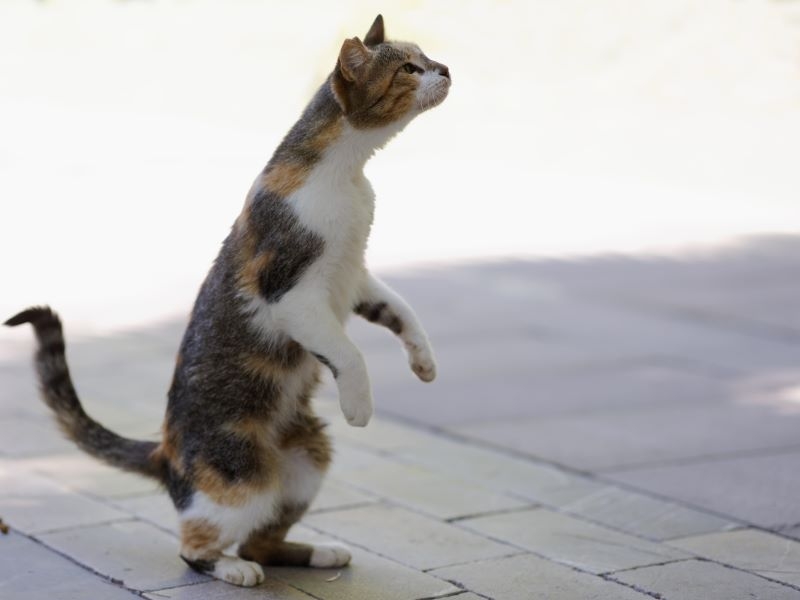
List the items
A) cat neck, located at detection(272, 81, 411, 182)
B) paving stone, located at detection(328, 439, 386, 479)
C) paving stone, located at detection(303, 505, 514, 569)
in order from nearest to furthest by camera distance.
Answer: cat neck, located at detection(272, 81, 411, 182), paving stone, located at detection(303, 505, 514, 569), paving stone, located at detection(328, 439, 386, 479)

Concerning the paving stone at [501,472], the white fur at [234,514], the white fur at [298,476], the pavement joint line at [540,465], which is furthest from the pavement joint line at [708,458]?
the white fur at [234,514]

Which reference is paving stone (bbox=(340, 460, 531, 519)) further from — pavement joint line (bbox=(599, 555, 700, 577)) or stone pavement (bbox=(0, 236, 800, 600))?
pavement joint line (bbox=(599, 555, 700, 577))

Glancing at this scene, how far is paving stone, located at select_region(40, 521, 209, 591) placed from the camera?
15.2 feet

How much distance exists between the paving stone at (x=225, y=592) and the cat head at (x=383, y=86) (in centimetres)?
164

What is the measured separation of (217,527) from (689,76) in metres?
18.3

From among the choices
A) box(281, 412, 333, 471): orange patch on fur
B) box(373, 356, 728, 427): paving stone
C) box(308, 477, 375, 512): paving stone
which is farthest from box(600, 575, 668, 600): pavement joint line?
box(373, 356, 728, 427): paving stone

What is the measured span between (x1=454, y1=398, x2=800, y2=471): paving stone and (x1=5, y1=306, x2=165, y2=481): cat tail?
2.26m

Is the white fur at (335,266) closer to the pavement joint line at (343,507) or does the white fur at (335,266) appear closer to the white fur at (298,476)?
the white fur at (298,476)

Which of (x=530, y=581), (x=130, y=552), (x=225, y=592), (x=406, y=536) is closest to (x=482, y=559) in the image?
(x=530, y=581)

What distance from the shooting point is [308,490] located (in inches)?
185

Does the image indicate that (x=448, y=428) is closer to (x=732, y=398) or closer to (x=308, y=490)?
(x=732, y=398)

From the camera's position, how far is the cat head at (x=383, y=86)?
4230 mm

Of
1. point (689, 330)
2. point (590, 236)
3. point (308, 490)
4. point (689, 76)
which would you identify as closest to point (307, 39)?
point (689, 76)

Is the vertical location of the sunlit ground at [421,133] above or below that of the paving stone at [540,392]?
above
